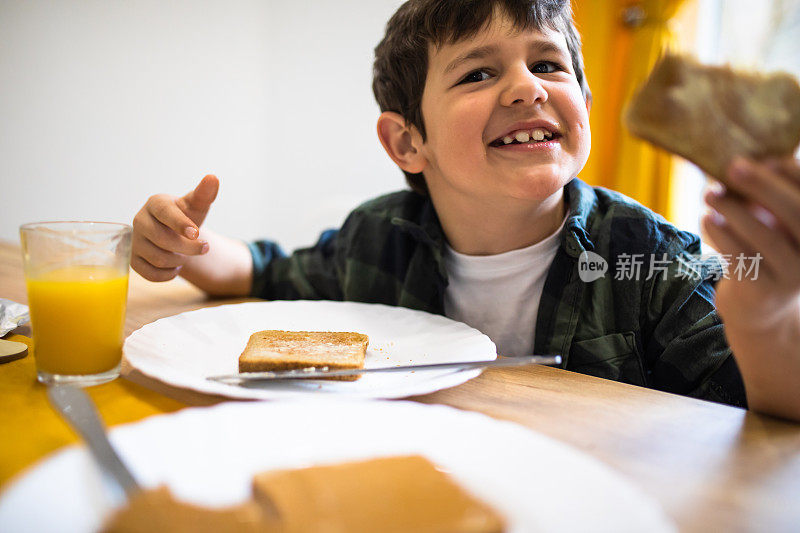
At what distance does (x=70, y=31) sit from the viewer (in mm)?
2754

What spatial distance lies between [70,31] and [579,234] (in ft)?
8.77

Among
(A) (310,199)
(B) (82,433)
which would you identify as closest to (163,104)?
(A) (310,199)

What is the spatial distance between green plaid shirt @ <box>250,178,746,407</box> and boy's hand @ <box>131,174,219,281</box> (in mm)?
287

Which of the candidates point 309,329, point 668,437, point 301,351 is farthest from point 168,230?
point 668,437

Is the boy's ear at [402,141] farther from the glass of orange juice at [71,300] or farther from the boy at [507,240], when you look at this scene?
the glass of orange juice at [71,300]

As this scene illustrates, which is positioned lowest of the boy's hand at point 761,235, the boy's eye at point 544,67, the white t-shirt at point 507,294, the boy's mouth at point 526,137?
the white t-shirt at point 507,294

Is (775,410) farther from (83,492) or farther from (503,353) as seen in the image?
(83,492)

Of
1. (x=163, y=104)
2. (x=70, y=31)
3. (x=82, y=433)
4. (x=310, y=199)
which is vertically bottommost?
(x=310, y=199)

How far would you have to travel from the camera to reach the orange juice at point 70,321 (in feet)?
2.27

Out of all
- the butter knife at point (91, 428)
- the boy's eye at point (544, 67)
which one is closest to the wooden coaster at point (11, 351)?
the butter knife at point (91, 428)

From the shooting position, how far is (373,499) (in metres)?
0.41

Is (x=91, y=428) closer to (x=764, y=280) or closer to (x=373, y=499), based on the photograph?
(x=373, y=499)

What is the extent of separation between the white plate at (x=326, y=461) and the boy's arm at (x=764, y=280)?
0.88 feet

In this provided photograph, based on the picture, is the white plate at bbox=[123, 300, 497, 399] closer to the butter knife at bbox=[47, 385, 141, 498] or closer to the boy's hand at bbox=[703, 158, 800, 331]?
the butter knife at bbox=[47, 385, 141, 498]
